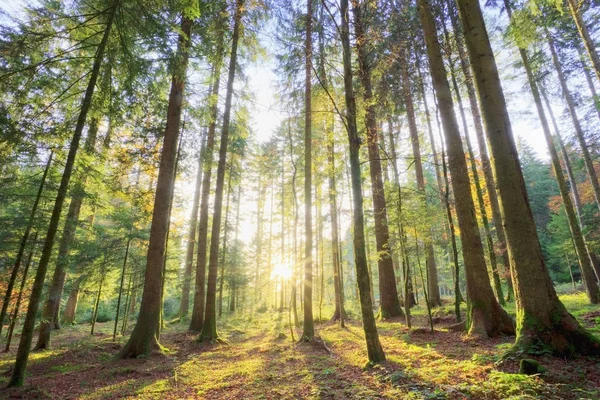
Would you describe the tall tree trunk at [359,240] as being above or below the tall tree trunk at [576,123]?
below

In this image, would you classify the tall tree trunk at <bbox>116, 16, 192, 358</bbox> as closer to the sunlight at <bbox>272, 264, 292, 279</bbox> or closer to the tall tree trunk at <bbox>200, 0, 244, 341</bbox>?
the tall tree trunk at <bbox>200, 0, 244, 341</bbox>

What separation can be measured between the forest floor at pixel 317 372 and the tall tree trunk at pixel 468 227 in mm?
489

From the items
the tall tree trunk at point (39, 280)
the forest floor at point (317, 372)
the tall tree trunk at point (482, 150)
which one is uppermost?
the tall tree trunk at point (482, 150)

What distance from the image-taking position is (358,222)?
18.0 ft

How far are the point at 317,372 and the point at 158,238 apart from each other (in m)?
6.00

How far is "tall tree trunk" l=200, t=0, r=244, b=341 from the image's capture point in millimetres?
10242

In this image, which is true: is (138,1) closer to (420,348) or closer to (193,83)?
(193,83)

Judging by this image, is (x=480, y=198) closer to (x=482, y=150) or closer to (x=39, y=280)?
(x=482, y=150)

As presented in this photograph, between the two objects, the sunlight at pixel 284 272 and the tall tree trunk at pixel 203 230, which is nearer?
the tall tree trunk at pixel 203 230

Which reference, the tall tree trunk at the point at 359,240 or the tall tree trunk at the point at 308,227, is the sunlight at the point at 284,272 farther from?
the tall tree trunk at the point at 359,240

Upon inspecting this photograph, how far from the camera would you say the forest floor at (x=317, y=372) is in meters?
3.48

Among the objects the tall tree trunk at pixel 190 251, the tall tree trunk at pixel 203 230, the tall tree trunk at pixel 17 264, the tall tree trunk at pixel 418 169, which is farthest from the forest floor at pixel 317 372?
the tall tree trunk at pixel 190 251

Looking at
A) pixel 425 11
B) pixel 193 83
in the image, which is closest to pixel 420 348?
pixel 425 11

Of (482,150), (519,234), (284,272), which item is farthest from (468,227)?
(284,272)
